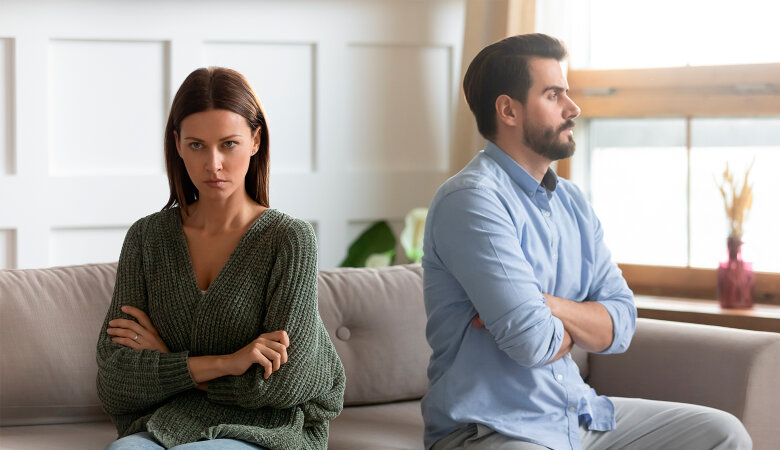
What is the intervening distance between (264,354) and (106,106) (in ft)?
5.39

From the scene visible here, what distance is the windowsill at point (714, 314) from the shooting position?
264cm

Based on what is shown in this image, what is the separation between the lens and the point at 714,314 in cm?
269

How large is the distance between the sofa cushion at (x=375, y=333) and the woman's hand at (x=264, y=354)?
0.62 m

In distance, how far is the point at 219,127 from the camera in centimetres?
183

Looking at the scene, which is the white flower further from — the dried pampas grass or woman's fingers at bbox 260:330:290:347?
woman's fingers at bbox 260:330:290:347

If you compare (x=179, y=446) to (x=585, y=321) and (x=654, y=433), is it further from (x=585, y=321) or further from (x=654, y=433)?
(x=654, y=433)

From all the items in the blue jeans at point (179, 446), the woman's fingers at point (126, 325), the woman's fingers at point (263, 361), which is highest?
the woman's fingers at point (126, 325)

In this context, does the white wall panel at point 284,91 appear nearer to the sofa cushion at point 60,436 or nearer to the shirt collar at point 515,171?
the sofa cushion at point 60,436

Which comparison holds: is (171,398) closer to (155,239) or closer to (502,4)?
(155,239)

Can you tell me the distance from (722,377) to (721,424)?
287 mm

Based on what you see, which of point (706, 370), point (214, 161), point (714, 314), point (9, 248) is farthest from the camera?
point (9, 248)

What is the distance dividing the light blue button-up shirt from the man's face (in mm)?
69

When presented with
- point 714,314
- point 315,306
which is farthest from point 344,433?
point 714,314

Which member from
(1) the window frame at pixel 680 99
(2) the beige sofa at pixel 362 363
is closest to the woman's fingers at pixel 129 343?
(2) the beige sofa at pixel 362 363
